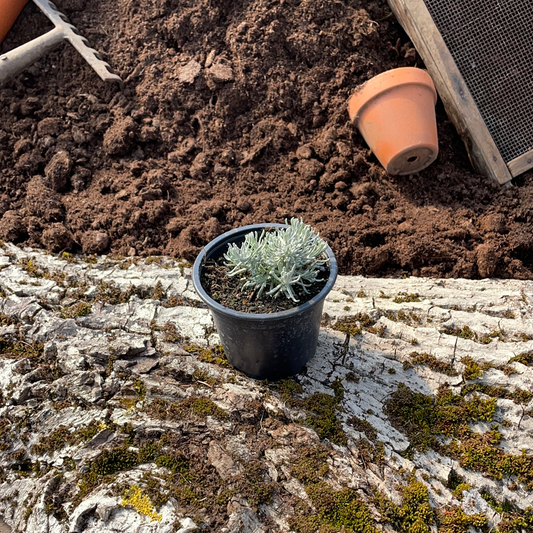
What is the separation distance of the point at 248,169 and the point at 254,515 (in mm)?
2423

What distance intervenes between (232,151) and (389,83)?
1.21 metres

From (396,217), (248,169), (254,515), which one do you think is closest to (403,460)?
(254,515)

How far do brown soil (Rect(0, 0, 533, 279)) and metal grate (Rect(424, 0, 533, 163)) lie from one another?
0.30 metres

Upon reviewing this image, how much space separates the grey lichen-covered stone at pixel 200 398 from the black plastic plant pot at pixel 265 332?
0.32 feet

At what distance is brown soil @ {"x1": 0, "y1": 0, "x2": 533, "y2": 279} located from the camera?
3.21 m

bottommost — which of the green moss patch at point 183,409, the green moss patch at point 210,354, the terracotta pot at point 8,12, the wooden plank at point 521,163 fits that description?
the wooden plank at point 521,163

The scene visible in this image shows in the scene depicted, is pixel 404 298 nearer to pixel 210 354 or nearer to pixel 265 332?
pixel 265 332

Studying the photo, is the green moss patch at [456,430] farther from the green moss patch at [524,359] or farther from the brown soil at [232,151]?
the brown soil at [232,151]

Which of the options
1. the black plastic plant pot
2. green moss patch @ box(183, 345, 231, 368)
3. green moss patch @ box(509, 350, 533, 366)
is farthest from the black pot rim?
green moss patch @ box(509, 350, 533, 366)

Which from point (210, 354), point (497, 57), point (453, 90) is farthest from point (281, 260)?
point (497, 57)

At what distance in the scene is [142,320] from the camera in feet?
8.64

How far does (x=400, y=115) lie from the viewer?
332 cm

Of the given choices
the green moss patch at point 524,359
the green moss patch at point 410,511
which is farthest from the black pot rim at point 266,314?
the green moss patch at point 524,359

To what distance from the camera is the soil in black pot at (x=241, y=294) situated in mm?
2141
